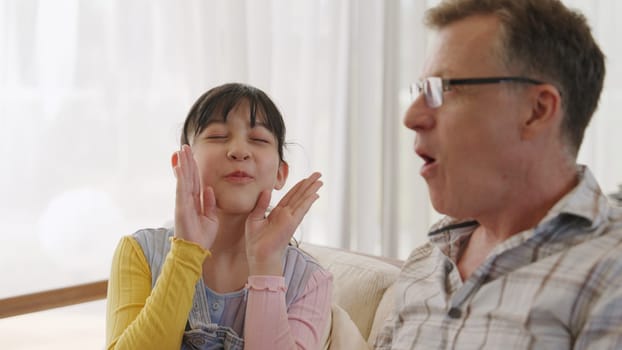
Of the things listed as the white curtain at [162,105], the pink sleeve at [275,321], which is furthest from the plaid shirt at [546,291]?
the white curtain at [162,105]

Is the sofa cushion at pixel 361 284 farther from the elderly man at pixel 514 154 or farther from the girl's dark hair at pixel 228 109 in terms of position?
the elderly man at pixel 514 154

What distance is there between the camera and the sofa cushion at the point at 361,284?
1.84 metres

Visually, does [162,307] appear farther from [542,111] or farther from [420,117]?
[542,111]

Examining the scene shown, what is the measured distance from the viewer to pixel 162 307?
1.58 meters

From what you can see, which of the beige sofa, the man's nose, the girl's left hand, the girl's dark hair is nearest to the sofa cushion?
the beige sofa

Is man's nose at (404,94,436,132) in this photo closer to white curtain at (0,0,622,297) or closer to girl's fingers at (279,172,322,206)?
girl's fingers at (279,172,322,206)

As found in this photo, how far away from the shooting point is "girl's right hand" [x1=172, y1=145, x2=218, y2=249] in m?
1.64

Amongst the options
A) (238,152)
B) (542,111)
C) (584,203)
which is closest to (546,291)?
(584,203)

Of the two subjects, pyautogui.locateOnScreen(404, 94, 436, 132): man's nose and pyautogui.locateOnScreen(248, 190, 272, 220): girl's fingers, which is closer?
pyautogui.locateOnScreen(404, 94, 436, 132): man's nose

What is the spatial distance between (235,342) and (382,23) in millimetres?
2071

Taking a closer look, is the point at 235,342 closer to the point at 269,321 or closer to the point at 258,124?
the point at 269,321

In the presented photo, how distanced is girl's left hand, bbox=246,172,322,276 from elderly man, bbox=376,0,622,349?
19.9 inches

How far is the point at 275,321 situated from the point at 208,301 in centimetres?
18

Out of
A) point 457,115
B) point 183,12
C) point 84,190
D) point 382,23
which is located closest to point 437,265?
point 457,115
